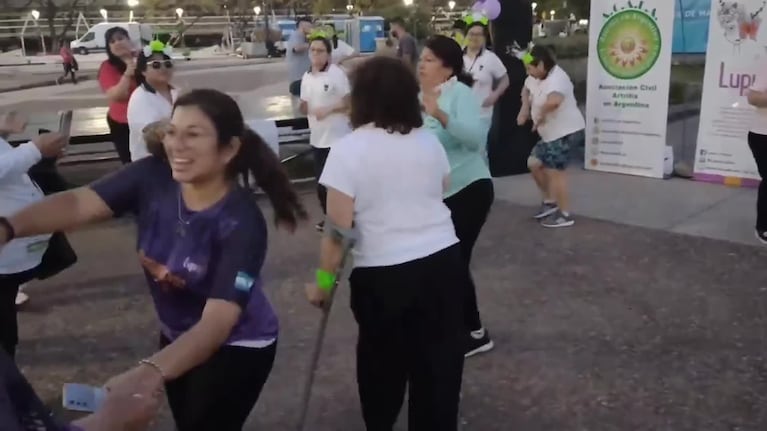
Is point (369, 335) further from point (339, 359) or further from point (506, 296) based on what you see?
point (506, 296)

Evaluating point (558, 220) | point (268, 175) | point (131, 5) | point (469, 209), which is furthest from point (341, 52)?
point (131, 5)

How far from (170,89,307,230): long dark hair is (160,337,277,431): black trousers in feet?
1.41

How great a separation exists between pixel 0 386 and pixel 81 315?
14.4ft

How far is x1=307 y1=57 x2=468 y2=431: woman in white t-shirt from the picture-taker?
2850mm

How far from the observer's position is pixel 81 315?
5.39 meters

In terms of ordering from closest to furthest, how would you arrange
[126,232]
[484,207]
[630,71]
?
1. [484,207]
2. [126,232]
3. [630,71]

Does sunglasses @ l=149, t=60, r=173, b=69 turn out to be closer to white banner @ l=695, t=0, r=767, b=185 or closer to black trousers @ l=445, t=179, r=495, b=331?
black trousers @ l=445, t=179, r=495, b=331

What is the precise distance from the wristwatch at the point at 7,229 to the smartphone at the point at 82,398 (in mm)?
741

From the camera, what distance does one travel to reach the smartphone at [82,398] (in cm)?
161

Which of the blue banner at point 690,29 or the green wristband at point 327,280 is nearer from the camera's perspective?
the green wristband at point 327,280

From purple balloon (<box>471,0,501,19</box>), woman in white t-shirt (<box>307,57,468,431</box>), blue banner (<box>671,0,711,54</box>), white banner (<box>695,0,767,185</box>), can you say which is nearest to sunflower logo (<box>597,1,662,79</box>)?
white banner (<box>695,0,767,185</box>)

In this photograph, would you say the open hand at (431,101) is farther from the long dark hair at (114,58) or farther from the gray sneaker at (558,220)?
the long dark hair at (114,58)

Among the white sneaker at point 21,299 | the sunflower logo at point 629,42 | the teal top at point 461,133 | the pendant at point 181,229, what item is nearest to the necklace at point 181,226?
the pendant at point 181,229

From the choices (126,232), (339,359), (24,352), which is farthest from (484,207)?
(126,232)
